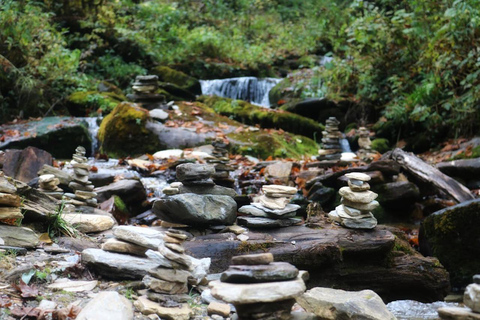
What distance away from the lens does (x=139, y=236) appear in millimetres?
3771

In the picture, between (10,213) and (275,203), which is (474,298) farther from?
(10,213)

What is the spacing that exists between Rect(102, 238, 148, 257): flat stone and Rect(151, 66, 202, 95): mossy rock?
12.5 meters

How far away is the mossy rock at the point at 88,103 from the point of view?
492 inches

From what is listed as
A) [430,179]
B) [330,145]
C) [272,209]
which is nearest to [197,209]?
[272,209]

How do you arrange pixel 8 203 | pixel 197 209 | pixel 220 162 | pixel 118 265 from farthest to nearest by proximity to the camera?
pixel 220 162 < pixel 197 209 < pixel 8 203 < pixel 118 265

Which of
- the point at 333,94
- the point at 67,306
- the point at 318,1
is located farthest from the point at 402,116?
the point at 318,1

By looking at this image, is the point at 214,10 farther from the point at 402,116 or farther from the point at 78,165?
the point at 78,165

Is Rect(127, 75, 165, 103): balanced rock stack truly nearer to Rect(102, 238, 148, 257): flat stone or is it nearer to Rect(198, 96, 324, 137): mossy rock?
Rect(198, 96, 324, 137): mossy rock

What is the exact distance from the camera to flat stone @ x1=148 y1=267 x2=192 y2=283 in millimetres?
3264

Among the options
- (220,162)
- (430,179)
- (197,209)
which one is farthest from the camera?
(430,179)

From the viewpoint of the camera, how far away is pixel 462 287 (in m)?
5.62

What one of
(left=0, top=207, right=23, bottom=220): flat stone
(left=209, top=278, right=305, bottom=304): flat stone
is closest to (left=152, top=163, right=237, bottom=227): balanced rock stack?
(left=0, top=207, right=23, bottom=220): flat stone

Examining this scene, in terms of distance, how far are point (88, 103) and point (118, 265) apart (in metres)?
9.83

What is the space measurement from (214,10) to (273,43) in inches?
155
